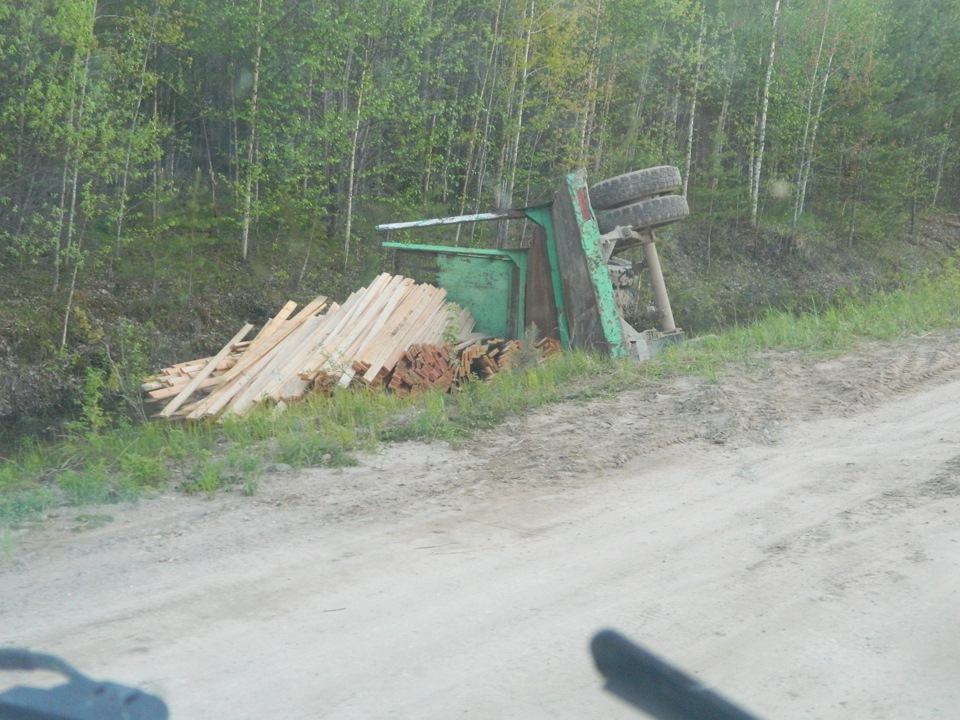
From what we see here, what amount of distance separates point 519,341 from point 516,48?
1302cm

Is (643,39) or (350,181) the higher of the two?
(643,39)

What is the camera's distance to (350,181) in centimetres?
1966

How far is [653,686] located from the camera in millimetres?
3752

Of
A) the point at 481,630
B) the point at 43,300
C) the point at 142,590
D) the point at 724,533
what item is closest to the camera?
the point at 481,630

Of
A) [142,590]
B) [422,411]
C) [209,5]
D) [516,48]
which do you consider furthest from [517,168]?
[142,590]

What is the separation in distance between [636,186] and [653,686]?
8158 millimetres

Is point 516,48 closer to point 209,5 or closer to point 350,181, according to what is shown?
point 350,181

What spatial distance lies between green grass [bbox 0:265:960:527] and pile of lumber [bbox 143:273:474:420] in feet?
1.18

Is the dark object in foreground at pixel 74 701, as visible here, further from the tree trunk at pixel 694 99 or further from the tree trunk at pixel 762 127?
the tree trunk at pixel 762 127

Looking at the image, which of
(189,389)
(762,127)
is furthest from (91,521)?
(762,127)

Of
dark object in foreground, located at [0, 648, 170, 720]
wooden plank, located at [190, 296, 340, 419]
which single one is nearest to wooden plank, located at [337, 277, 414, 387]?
wooden plank, located at [190, 296, 340, 419]

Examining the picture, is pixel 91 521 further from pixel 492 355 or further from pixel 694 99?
pixel 694 99

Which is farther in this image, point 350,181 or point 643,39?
point 643,39

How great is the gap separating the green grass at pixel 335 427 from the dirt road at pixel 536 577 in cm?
28
